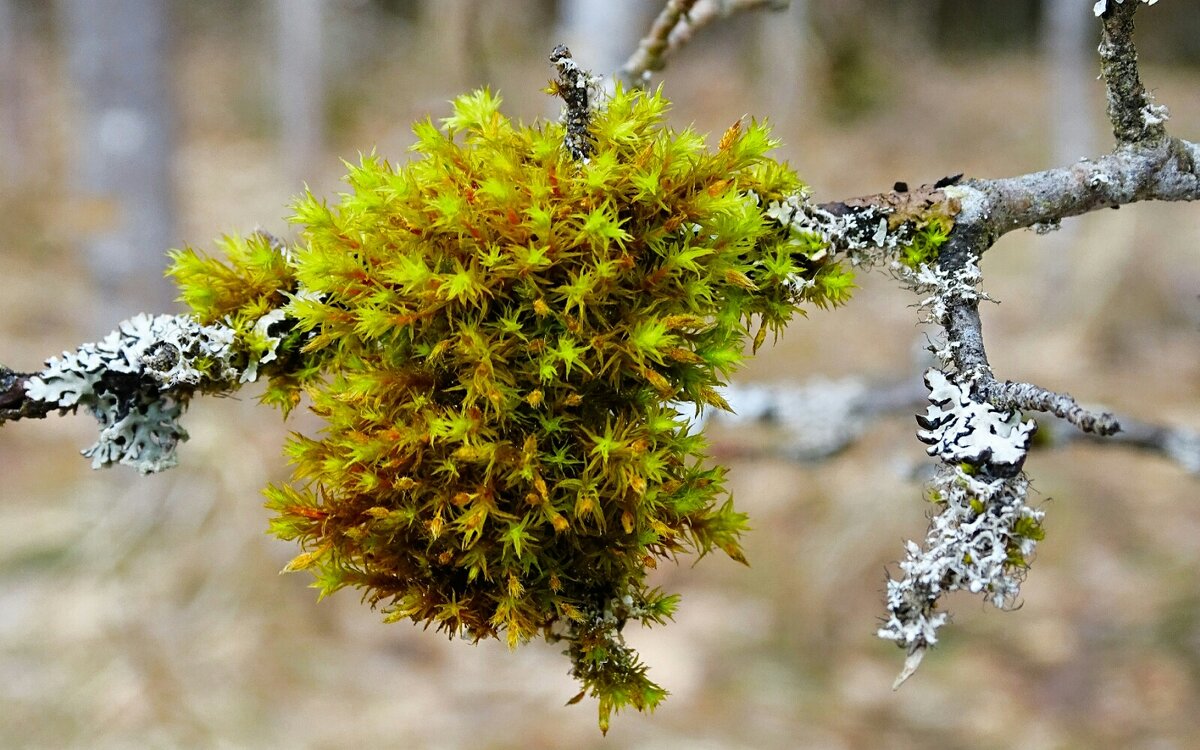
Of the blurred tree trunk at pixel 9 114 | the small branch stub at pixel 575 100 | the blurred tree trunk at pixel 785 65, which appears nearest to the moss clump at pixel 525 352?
the small branch stub at pixel 575 100

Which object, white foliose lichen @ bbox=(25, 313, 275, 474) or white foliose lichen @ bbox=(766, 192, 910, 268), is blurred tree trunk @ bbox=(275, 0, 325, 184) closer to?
white foliose lichen @ bbox=(25, 313, 275, 474)

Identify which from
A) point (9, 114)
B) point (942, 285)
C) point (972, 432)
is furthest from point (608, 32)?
point (9, 114)

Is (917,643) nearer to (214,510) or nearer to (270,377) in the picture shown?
(270,377)

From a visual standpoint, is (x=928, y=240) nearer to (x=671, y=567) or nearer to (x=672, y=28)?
(x=672, y=28)

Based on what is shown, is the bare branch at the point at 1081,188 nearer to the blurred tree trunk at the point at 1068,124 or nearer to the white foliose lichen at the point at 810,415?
the white foliose lichen at the point at 810,415

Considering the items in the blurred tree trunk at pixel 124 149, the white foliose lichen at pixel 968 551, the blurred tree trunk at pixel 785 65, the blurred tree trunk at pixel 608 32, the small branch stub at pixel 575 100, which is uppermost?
the blurred tree trunk at pixel 785 65

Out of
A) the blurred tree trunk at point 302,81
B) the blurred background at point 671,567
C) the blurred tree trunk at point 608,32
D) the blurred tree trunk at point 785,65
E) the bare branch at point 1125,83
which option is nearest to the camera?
the bare branch at point 1125,83

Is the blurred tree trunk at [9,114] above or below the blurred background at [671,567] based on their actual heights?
above

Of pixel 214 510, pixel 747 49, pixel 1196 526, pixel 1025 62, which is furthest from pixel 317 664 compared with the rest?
pixel 1025 62
